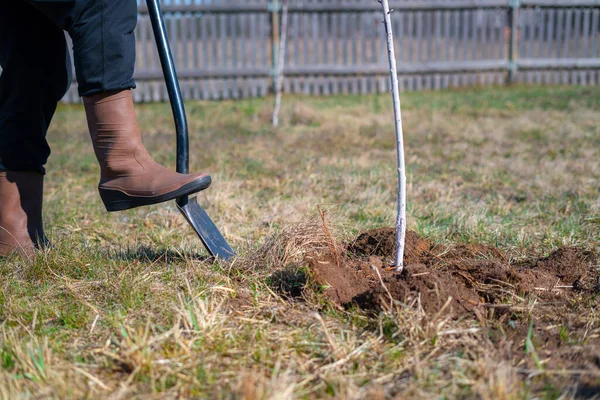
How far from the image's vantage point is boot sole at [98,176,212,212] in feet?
7.16

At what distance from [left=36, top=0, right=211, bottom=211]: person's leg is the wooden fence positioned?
7766mm

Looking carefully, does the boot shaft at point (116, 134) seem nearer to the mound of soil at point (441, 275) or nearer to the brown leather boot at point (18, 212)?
the brown leather boot at point (18, 212)

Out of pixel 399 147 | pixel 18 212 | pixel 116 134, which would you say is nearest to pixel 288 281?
pixel 399 147

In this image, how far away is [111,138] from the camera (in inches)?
88.2

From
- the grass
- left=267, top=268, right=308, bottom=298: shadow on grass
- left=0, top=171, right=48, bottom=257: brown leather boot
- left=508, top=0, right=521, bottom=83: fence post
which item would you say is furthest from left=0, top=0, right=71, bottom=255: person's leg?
left=508, top=0, right=521, bottom=83: fence post

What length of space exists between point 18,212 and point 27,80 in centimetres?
58

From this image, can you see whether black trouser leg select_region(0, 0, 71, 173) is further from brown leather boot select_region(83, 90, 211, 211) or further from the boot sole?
the boot sole

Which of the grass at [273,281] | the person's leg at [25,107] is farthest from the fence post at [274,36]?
the person's leg at [25,107]

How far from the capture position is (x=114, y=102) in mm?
2213

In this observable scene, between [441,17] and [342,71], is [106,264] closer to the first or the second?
[342,71]

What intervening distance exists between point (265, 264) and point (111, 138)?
30.1 inches

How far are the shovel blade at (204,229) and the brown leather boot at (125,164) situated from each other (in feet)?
0.53

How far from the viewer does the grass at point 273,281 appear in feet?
4.96

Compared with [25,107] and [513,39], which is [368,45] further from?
[25,107]
